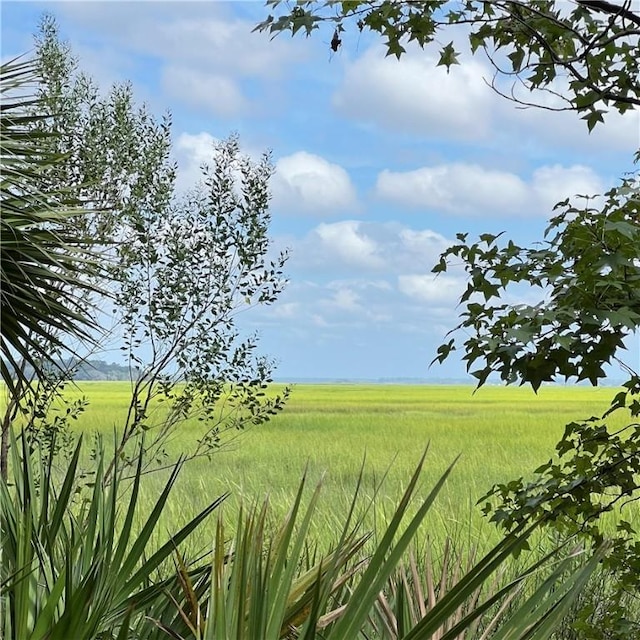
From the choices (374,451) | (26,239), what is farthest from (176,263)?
(374,451)

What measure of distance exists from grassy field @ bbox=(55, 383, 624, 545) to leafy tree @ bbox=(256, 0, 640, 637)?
5.70ft

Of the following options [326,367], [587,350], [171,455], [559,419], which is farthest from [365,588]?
[559,419]

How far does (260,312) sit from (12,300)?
148cm

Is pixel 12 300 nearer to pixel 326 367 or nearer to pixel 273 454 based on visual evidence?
pixel 326 367

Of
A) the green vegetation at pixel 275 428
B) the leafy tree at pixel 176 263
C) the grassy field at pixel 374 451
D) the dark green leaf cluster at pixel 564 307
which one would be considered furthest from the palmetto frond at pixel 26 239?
the dark green leaf cluster at pixel 564 307

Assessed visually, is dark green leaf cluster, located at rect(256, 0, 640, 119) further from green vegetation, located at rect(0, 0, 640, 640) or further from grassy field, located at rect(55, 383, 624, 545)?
grassy field, located at rect(55, 383, 624, 545)

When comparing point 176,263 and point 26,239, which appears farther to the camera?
point 176,263

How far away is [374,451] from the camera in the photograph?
222 inches

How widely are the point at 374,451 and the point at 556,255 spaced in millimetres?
4103

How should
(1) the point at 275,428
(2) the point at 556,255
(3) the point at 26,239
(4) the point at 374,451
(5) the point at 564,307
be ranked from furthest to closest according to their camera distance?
1. (1) the point at 275,428
2. (4) the point at 374,451
3. (3) the point at 26,239
4. (2) the point at 556,255
5. (5) the point at 564,307

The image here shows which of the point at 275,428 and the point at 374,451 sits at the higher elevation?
the point at 275,428

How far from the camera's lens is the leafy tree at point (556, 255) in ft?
4.71

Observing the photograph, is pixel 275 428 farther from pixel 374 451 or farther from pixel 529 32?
pixel 529 32

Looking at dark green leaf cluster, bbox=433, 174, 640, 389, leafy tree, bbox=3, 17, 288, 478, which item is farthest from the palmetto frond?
dark green leaf cluster, bbox=433, 174, 640, 389
